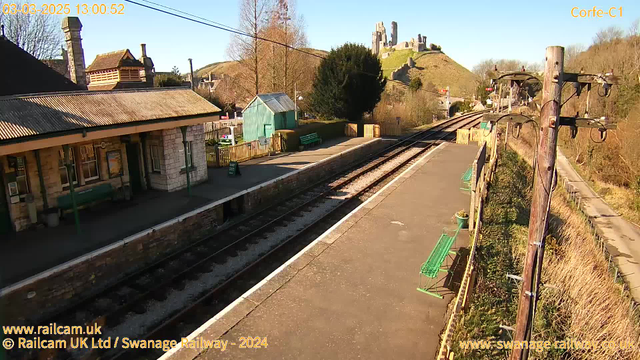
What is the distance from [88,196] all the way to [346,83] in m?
21.6

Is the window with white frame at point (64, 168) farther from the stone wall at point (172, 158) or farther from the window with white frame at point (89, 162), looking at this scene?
the stone wall at point (172, 158)

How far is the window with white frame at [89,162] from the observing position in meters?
11.9

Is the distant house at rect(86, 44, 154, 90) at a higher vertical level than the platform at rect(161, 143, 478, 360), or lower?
higher

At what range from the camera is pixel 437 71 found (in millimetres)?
108562

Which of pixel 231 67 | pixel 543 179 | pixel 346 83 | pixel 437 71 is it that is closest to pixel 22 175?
pixel 543 179

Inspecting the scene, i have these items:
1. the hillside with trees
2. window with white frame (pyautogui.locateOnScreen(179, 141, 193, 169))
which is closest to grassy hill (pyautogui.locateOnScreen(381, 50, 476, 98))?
the hillside with trees

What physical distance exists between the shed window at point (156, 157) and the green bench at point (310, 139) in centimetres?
1066

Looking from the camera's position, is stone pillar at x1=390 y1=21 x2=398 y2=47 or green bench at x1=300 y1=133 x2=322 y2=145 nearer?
green bench at x1=300 y1=133 x2=322 y2=145

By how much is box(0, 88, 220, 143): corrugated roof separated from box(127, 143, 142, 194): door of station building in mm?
1577

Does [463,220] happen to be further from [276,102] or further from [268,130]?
[276,102]

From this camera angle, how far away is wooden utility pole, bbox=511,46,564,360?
406 centimetres

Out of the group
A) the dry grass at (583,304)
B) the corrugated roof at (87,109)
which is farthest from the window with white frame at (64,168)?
the dry grass at (583,304)

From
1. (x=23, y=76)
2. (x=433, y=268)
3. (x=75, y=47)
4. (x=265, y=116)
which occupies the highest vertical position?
(x=75, y=47)

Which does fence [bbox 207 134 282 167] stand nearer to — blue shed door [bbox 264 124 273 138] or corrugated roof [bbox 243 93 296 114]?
blue shed door [bbox 264 124 273 138]
